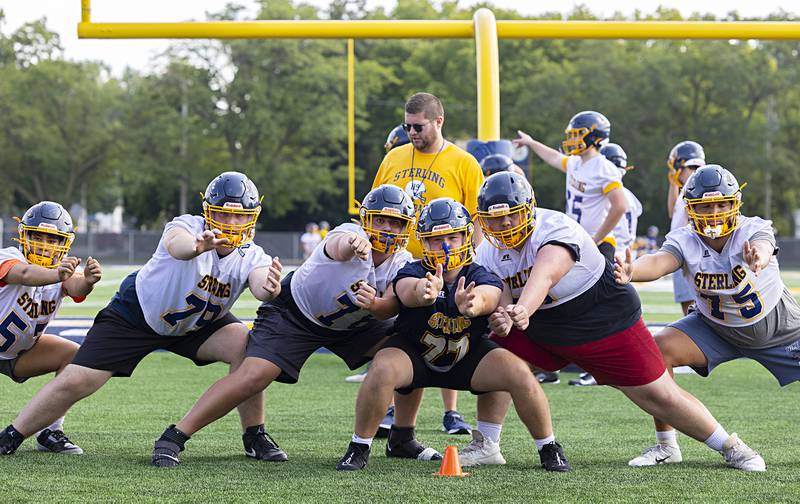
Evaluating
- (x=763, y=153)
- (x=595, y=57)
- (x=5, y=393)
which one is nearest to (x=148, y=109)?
(x=595, y=57)

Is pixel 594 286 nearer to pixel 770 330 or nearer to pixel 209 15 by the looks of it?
pixel 770 330

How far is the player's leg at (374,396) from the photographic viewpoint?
16.5ft

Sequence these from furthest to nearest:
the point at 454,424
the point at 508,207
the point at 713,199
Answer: the point at 454,424, the point at 713,199, the point at 508,207

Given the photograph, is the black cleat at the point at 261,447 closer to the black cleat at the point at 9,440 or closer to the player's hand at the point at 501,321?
the black cleat at the point at 9,440

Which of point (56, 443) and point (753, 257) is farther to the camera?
point (56, 443)

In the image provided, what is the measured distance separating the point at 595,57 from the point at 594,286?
40.5 meters

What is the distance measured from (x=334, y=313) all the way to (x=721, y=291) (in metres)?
1.94

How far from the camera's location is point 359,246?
16.1ft

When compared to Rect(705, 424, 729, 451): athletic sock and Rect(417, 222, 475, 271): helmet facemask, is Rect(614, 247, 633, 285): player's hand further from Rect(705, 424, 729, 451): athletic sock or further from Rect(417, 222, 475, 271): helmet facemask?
Rect(705, 424, 729, 451): athletic sock

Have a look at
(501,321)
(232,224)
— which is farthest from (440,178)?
(501,321)

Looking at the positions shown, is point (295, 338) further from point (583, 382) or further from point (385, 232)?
point (583, 382)

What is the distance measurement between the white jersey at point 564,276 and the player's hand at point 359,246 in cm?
63

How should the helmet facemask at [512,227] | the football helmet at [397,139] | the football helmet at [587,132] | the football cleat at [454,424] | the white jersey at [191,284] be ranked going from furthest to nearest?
the football helmet at [587,132]
the football helmet at [397,139]
the football cleat at [454,424]
the white jersey at [191,284]
the helmet facemask at [512,227]

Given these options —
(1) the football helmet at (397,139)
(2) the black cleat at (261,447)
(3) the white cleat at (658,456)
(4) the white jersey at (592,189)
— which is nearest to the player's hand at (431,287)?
(2) the black cleat at (261,447)
